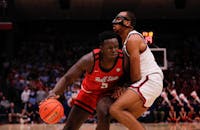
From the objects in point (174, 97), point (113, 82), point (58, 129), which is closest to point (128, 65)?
point (113, 82)

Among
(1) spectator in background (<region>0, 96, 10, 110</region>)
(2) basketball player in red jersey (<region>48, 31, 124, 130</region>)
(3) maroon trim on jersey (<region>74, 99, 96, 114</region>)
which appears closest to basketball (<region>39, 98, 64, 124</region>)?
(2) basketball player in red jersey (<region>48, 31, 124, 130</region>)

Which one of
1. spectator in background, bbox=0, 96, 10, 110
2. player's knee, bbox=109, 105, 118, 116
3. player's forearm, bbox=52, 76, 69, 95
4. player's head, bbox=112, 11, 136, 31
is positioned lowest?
spectator in background, bbox=0, 96, 10, 110

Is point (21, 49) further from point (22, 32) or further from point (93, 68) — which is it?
point (93, 68)

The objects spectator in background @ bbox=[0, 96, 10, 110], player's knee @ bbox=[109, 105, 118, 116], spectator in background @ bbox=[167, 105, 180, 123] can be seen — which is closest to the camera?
player's knee @ bbox=[109, 105, 118, 116]

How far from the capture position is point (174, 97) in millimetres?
13203

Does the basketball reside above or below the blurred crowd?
above

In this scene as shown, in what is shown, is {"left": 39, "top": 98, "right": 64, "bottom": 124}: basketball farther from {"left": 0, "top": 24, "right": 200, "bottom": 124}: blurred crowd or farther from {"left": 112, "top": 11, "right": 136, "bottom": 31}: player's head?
{"left": 0, "top": 24, "right": 200, "bottom": 124}: blurred crowd

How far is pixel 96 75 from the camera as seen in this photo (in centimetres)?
489

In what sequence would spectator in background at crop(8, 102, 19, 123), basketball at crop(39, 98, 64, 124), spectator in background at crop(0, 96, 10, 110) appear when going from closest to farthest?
basketball at crop(39, 98, 64, 124), spectator in background at crop(8, 102, 19, 123), spectator in background at crop(0, 96, 10, 110)

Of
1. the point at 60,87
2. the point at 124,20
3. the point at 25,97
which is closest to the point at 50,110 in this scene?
the point at 60,87

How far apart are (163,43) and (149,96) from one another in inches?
627

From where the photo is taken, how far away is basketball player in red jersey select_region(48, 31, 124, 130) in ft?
15.6

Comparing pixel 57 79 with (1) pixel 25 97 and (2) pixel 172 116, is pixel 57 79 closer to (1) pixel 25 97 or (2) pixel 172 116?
(1) pixel 25 97

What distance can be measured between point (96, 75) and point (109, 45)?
0.39 m
